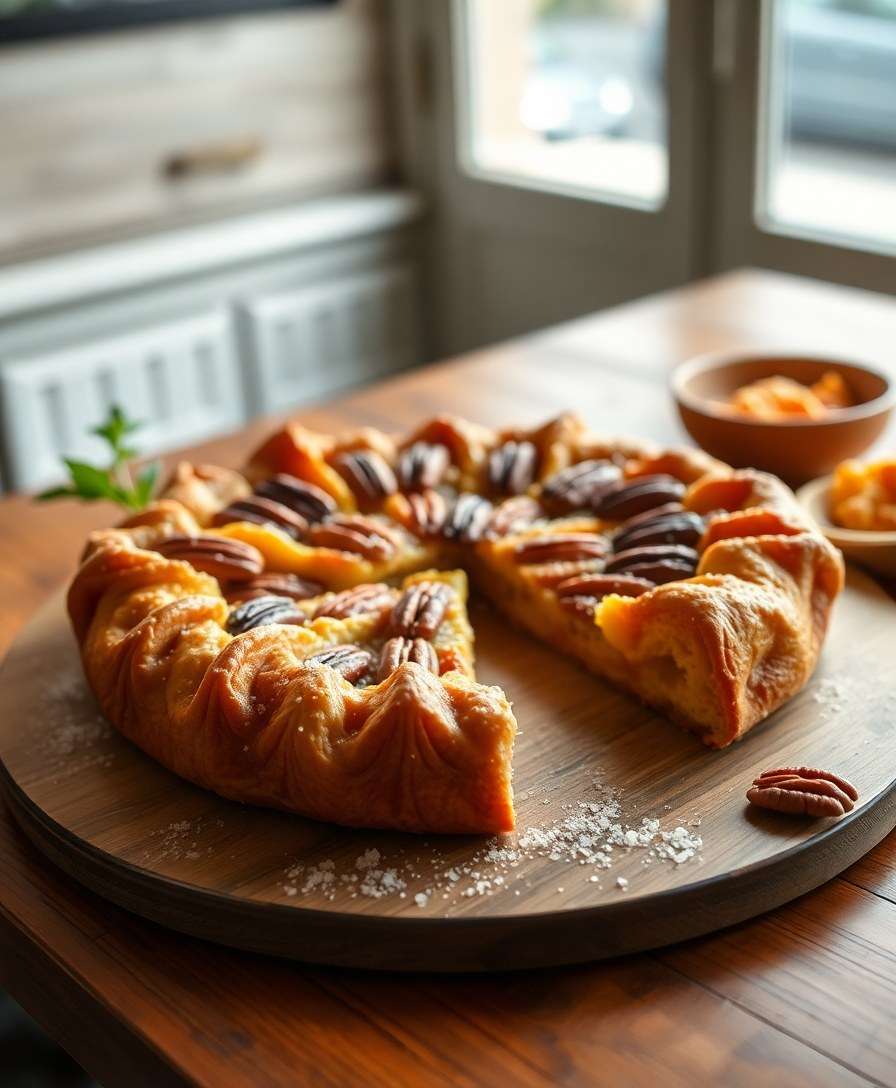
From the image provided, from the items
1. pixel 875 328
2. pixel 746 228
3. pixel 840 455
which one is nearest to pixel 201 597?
pixel 840 455

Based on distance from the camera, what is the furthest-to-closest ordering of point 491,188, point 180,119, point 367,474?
point 491,188, point 180,119, point 367,474

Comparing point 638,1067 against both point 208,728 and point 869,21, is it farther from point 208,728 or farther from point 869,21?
point 869,21

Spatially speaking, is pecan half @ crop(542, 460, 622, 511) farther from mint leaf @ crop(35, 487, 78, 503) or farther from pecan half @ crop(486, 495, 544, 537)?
mint leaf @ crop(35, 487, 78, 503)

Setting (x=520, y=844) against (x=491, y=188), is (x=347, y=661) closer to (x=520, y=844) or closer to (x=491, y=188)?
(x=520, y=844)

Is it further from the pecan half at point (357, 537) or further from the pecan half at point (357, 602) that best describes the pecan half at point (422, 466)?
the pecan half at point (357, 602)

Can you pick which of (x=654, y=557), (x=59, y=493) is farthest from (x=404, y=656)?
(x=59, y=493)

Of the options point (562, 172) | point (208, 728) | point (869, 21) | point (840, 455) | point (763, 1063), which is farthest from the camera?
point (562, 172)
